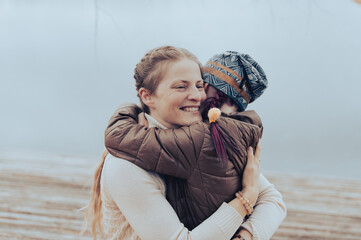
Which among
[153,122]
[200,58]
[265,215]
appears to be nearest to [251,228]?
[265,215]

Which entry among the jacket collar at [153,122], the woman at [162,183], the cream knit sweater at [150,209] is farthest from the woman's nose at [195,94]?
the cream knit sweater at [150,209]

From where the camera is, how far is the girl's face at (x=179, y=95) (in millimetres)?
972

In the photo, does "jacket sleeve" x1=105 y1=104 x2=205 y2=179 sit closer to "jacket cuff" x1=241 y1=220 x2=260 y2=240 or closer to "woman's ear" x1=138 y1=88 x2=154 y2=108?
"woman's ear" x1=138 y1=88 x2=154 y2=108

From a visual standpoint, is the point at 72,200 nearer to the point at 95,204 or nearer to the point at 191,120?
the point at 95,204

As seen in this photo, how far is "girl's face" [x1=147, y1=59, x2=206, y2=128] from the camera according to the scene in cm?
97

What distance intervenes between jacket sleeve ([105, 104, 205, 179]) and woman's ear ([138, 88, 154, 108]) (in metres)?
0.11

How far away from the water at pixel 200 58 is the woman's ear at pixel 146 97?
2.27 meters

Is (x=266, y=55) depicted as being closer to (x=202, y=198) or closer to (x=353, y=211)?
(x=353, y=211)

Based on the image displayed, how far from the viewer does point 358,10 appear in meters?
3.43

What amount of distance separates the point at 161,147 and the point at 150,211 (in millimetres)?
164

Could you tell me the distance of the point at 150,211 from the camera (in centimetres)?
89

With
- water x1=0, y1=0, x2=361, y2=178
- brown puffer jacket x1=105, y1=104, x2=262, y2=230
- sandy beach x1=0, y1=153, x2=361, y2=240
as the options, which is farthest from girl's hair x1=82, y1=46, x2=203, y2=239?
water x1=0, y1=0, x2=361, y2=178

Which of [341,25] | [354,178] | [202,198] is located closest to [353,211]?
[354,178]

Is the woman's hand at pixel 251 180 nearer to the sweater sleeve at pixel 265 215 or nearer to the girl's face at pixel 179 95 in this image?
the sweater sleeve at pixel 265 215
